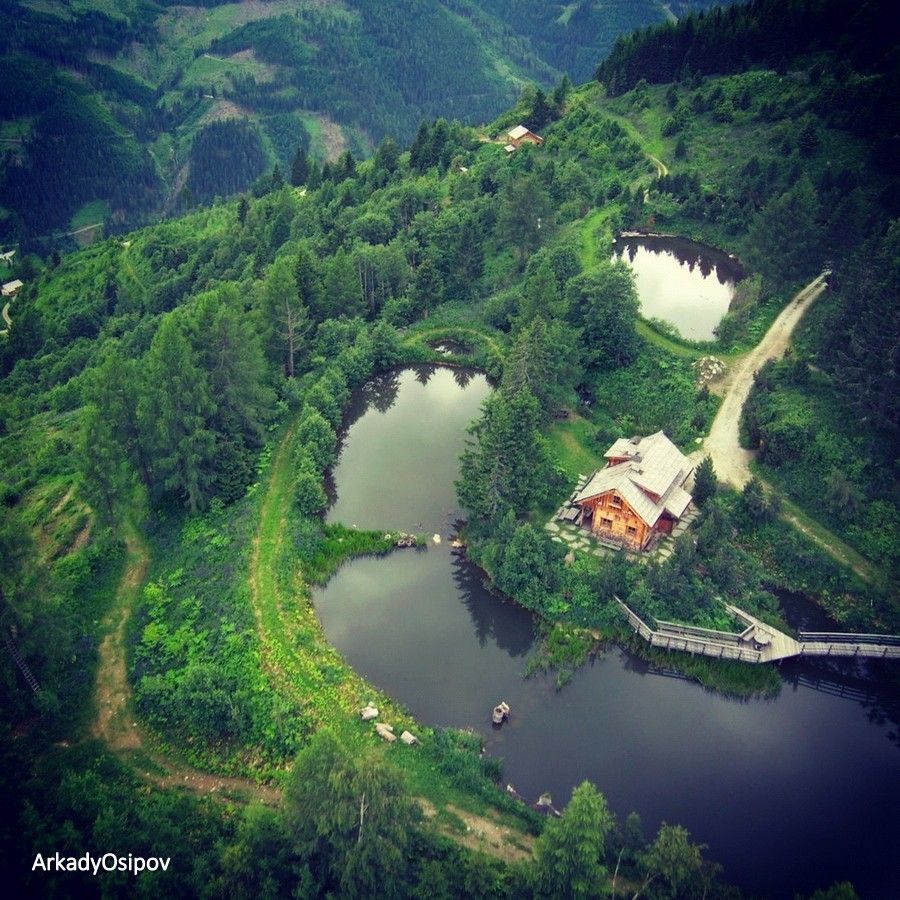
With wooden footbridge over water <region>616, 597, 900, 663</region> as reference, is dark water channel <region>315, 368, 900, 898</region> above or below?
below

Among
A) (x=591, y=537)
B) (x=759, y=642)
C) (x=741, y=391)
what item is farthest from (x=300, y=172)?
(x=759, y=642)

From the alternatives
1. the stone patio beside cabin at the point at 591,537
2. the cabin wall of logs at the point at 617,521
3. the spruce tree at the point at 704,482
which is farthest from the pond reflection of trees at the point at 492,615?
the spruce tree at the point at 704,482

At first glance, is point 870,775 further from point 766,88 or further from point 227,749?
point 766,88

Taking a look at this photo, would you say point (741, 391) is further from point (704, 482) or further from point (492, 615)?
point (492, 615)

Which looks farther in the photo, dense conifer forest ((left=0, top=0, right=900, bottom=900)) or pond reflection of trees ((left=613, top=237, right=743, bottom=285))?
pond reflection of trees ((left=613, top=237, right=743, bottom=285))

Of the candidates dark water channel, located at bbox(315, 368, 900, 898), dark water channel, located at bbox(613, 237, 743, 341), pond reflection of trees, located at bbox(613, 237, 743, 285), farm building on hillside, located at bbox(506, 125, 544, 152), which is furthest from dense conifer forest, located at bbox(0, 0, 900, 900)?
farm building on hillside, located at bbox(506, 125, 544, 152)

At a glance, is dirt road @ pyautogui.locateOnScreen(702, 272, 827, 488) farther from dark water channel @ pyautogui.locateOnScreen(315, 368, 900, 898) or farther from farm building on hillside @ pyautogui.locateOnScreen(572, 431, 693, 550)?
dark water channel @ pyautogui.locateOnScreen(315, 368, 900, 898)

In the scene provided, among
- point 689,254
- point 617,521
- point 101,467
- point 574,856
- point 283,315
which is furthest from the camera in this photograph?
point 689,254
